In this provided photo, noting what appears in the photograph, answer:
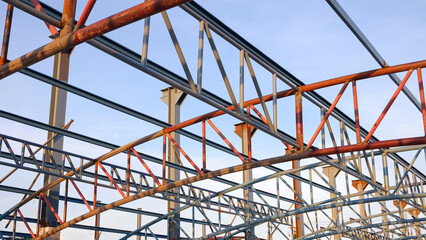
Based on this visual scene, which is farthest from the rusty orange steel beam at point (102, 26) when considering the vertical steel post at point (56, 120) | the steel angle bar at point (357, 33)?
the vertical steel post at point (56, 120)

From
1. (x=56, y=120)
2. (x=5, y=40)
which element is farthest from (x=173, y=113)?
(x=5, y=40)

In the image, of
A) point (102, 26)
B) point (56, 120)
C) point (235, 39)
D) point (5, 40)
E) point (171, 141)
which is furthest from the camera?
point (56, 120)

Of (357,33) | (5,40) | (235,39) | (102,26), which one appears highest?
(235,39)

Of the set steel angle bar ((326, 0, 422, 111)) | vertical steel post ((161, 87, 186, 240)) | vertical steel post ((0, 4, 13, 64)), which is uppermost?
vertical steel post ((161, 87, 186, 240))

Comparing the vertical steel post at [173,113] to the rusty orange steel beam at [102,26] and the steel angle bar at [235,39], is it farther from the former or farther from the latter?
the rusty orange steel beam at [102,26]

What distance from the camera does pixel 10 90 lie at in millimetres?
23172

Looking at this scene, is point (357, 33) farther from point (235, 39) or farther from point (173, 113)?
point (173, 113)

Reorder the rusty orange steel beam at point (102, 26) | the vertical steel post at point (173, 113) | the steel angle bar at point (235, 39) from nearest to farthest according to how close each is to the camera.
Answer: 1. the rusty orange steel beam at point (102, 26)
2. the steel angle bar at point (235, 39)
3. the vertical steel post at point (173, 113)

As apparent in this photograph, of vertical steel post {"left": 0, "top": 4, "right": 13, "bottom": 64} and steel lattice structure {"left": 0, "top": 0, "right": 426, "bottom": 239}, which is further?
steel lattice structure {"left": 0, "top": 0, "right": 426, "bottom": 239}

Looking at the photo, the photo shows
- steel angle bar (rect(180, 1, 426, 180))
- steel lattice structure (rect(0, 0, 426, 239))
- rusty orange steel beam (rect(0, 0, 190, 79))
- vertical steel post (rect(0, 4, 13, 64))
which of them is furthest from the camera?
steel angle bar (rect(180, 1, 426, 180))

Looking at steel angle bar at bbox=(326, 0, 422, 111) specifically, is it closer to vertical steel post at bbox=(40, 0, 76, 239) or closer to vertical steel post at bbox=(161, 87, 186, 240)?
vertical steel post at bbox=(40, 0, 76, 239)

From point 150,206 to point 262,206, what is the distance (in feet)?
21.3

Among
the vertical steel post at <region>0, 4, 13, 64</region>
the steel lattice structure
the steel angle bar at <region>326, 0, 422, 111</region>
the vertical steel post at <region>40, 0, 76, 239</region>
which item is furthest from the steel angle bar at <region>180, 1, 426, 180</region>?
the vertical steel post at <region>40, 0, 76, 239</region>

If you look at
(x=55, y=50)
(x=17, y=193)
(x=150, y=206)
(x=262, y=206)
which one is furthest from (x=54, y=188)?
(x=55, y=50)
